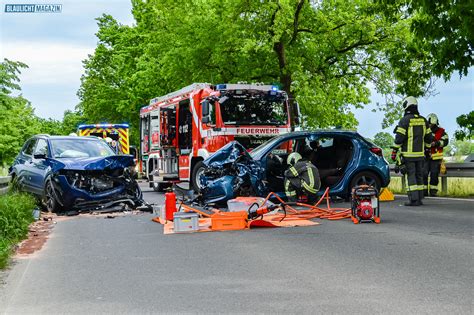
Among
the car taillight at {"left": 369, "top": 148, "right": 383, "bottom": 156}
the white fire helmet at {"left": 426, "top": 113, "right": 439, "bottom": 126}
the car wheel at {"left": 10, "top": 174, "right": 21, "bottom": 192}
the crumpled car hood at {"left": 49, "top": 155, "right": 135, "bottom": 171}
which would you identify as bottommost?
the car wheel at {"left": 10, "top": 174, "right": 21, "bottom": 192}

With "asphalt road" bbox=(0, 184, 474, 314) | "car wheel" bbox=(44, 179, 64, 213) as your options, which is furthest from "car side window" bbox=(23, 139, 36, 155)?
"asphalt road" bbox=(0, 184, 474, 314)

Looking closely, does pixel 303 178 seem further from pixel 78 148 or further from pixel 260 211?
pixel 78 148

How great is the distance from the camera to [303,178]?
1214 centimetres

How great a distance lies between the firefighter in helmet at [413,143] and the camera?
1346 centimetres

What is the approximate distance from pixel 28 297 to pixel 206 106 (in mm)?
11922

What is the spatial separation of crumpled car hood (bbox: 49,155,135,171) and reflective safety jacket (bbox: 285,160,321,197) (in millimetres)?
3529

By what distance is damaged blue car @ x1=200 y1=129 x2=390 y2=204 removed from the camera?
1249 centimetres

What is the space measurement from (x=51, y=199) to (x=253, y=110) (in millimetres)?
Result: 6327

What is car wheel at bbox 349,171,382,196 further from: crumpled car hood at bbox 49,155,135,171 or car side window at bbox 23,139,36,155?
car side window at bbox 23,139,36,155

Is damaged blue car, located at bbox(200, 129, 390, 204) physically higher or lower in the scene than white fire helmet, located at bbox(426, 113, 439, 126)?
lower

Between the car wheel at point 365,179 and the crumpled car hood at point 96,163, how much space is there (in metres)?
4.64

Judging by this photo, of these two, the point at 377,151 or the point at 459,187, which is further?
the point at 459,187

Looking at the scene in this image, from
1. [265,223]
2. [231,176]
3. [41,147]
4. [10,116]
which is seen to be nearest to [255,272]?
[265,223]

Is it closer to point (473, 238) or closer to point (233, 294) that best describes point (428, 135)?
point (473, 238)
